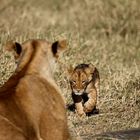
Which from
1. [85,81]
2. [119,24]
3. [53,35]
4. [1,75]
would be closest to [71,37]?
[53,35]

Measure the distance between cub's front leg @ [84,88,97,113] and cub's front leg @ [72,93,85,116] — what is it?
0.07 metres

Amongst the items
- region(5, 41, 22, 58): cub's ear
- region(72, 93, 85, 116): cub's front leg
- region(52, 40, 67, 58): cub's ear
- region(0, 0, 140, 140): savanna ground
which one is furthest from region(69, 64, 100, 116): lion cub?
region(5, 41, 22, 58): cub's ear

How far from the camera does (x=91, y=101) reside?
1070cm

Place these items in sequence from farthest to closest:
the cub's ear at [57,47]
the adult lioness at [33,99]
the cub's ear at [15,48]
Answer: the cub's ear at [57,47] → the cub's ear at [15,48] → the adult lioness at [33,99]

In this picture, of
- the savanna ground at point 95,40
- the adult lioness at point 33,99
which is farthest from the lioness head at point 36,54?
the savanna ground at point 95,40

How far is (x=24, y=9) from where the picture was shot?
2025 centimetres

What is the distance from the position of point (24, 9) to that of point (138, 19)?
2.80m

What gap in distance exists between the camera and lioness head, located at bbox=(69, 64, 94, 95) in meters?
10.4

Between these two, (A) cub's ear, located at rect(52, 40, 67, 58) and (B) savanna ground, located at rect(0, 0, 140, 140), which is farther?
(B) savanna ground, located at rect(0, 0, 140, 140)

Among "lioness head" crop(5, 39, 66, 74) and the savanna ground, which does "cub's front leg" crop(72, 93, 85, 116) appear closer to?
the savanna ground

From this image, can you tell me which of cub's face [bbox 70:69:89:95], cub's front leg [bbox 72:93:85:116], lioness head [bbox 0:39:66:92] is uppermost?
lioness head [bbox 0:39:66:92]

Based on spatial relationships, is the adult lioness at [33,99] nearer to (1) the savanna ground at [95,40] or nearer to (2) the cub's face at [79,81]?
(1) the savanna ground at [95,40]

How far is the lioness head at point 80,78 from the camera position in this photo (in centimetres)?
1044

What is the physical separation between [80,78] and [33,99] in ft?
9.24
